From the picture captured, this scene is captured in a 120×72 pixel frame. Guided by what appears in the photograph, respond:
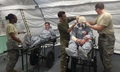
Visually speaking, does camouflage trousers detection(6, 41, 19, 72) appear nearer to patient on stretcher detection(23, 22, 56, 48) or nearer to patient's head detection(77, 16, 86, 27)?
patient on stretcher detection(23, 22, 56, 48)

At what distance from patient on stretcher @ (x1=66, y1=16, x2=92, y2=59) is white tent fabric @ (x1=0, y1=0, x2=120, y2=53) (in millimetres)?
1751

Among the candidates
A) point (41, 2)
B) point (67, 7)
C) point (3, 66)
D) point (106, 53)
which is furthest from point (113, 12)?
point (3, 66)

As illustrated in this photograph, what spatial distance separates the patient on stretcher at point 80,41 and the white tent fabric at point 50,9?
1751 mm

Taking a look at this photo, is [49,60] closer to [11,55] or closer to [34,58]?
[34,58]

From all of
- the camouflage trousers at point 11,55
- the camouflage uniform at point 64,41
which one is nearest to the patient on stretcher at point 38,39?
the camouflage trousers at point 11,55

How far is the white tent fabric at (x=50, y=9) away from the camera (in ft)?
17.2

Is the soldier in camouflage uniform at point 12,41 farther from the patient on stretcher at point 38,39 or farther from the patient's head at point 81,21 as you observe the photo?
the patient's head at point 81,21

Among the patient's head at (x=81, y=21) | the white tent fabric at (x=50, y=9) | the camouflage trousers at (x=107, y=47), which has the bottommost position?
the camouflage trousers at (x=107, y=47)

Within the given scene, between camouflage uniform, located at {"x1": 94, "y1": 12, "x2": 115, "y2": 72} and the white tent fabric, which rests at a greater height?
the white tent fabric

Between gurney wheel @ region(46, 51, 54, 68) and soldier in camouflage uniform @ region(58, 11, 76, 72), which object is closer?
soldier in camouflage uniform @ region(58, 11, 76, 72)

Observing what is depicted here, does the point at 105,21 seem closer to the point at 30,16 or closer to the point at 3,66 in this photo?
the point at 3,66

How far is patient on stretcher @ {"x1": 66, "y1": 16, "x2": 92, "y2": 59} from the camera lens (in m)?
3.33

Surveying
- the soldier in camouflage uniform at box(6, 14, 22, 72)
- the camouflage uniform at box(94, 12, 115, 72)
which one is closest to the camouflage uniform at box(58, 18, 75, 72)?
the camouflage uniform at box(94, 12, 115, 72)

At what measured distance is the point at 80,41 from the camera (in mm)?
3559
